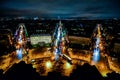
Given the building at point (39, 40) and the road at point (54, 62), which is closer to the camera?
the road at point (54, 62)

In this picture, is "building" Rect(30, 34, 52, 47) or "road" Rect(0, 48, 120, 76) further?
"building" Rect(30, 34, 52, 47)

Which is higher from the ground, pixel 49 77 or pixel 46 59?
pixel 49 77

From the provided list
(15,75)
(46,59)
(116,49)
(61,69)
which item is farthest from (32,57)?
(116,49)

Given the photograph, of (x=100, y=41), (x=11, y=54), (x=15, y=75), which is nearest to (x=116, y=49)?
(x=100, y=41)

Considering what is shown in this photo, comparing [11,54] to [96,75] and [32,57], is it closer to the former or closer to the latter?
[32,57]

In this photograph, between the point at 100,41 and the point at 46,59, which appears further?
the point at 100,41

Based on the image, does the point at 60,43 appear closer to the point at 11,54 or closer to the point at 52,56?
the point at 52,56

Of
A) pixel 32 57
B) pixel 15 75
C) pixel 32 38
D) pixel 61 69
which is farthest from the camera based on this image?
pixel 32 38

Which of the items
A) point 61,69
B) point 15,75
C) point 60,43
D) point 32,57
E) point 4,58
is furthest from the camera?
point 60,43

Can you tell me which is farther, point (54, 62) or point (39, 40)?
point (39, 40)

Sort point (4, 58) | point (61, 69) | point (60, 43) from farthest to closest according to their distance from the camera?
point (60, 43) → point (4, 58) → point (61, 69)
